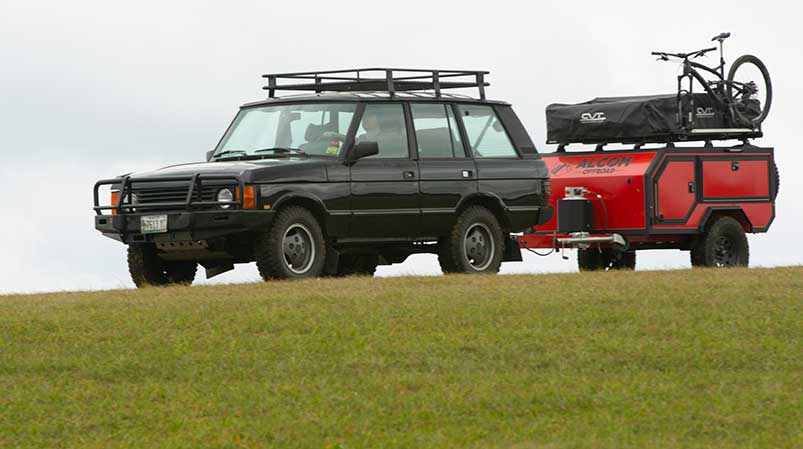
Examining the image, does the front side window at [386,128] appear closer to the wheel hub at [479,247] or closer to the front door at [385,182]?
the front door at [385,182]

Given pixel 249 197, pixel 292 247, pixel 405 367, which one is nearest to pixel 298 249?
pixel 292 247

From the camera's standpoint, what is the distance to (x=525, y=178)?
1938cm

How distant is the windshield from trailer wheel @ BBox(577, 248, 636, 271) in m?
7.75

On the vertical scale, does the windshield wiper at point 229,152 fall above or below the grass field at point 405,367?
above

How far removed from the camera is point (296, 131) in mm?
17922

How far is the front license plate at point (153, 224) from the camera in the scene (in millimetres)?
16766

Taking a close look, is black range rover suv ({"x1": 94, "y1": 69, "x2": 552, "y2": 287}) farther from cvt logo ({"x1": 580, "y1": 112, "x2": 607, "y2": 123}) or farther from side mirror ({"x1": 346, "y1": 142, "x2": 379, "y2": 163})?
cvt logo ({"x1": 580, "y1": 112, "x2": 607, "y2": 123})

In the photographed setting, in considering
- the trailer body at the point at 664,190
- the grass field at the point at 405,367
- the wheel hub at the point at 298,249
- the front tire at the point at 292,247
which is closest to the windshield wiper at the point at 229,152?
the front tire at the point at 292,247

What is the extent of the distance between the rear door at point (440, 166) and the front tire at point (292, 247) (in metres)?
1.67

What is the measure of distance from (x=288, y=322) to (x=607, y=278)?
516 centimetres

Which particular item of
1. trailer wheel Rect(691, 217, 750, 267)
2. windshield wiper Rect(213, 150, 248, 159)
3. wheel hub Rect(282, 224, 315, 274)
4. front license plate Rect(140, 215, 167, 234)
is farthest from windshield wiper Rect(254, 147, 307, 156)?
trailer wheel Rect(691, 217, 750, 267)

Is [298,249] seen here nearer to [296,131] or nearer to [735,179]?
[296,131]

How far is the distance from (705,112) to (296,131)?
847 centimetres

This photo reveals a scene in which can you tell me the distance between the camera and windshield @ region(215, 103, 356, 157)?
58.2ft
